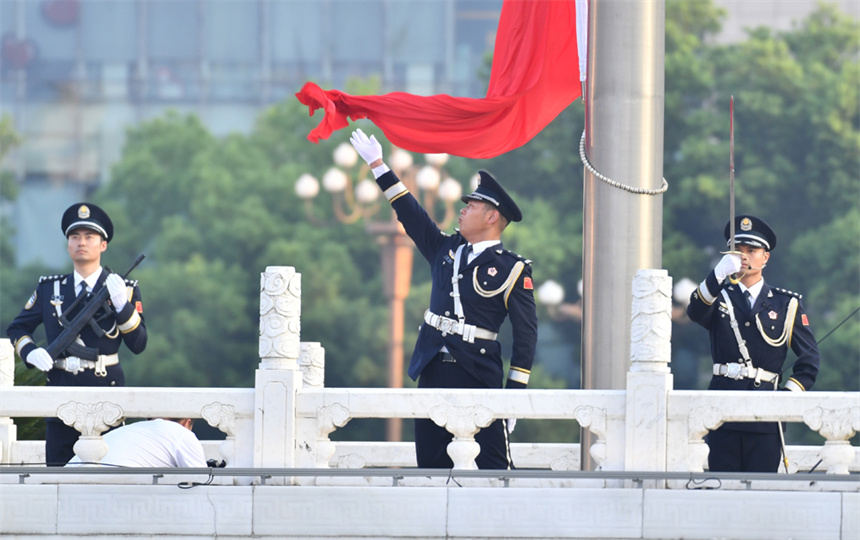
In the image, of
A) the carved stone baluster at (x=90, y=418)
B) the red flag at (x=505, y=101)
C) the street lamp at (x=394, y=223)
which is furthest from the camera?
the street lamp at (x=394, y=223)

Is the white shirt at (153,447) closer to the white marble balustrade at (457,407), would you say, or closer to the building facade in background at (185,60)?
the white marble balustrade at (457,407)

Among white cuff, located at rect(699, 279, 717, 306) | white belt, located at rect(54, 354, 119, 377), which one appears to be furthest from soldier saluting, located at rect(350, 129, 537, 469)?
white belt, located at rect(54, 354, 119, 377)

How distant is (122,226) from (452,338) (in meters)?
26.3

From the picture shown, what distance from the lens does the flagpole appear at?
27.7ft

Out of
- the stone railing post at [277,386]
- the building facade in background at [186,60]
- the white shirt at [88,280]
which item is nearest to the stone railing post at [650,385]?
the stone railing post at [277,386]

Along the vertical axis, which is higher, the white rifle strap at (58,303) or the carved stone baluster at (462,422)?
the white rifle strap at (58,303)

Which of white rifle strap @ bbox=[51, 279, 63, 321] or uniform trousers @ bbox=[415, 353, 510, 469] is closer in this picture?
uniform trousers @ bbox=[415, 353, 510, 469]

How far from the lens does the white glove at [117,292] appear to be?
8125 mm

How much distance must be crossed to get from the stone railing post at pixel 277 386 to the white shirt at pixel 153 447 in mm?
427

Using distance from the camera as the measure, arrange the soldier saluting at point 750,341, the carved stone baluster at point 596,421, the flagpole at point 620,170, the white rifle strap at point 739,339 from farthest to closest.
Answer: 1. the flagpole at point 620,170
2. the white rifle strap at point 739,339
3. the soldier saluting at point 750,341
4. the carved stone baluster at point 596,421

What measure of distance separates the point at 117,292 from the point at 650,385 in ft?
9.47

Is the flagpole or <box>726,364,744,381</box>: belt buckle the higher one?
the flagpole

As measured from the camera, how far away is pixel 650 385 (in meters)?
7.19

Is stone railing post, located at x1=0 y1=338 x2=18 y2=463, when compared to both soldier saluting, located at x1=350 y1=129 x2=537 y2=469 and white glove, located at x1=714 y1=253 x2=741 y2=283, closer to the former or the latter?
soldier saluting, located at x1=350 y1=129 x2=537 y2=469
